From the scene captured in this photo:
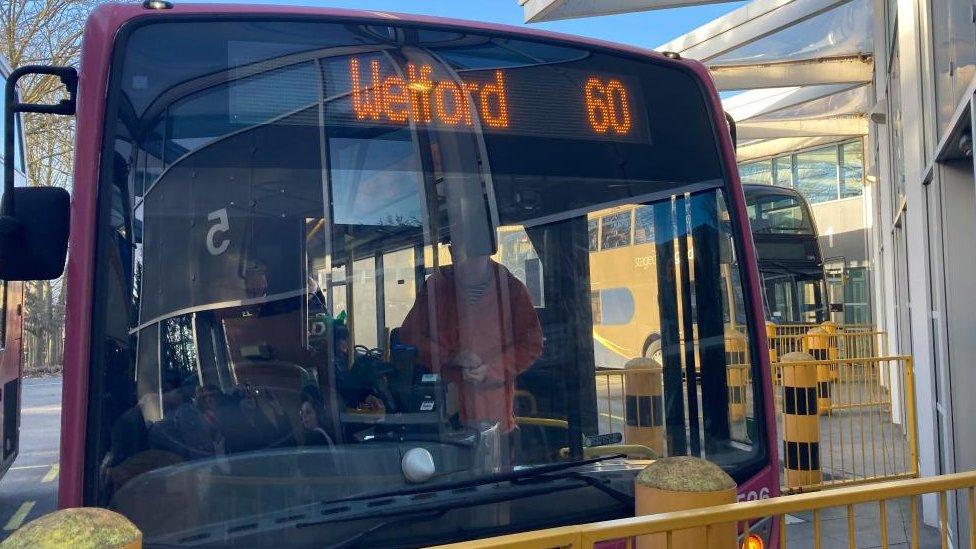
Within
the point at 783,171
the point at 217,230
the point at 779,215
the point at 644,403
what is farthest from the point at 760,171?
the point at 217,230

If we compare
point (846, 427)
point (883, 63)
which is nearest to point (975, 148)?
point (883, 63)

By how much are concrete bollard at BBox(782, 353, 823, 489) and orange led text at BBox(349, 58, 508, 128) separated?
492 centimetres

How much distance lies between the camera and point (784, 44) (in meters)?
16.2

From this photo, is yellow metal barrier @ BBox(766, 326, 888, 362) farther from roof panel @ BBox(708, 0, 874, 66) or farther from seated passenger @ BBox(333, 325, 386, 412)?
seated passenger @ BBox(333, 325, 386, 412)

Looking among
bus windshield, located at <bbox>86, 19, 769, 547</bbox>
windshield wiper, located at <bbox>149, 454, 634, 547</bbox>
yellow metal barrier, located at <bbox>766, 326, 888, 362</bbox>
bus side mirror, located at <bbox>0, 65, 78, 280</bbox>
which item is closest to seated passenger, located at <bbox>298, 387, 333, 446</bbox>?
bus windshield, located at <bbox>86, 19, 769, 547</bbox>

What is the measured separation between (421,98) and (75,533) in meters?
1.90

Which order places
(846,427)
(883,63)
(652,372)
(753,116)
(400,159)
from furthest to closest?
(753,116) < (846,427) < (883,63) < (652,372) < (400,159)

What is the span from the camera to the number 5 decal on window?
2.88 metres

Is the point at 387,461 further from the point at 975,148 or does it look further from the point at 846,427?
the point at 846,427

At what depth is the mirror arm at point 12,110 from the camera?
2912mm

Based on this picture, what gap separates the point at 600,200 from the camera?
11.1ft

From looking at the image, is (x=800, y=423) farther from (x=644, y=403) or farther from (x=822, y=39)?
(x=822, y=39)

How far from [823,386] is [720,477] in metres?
11.0

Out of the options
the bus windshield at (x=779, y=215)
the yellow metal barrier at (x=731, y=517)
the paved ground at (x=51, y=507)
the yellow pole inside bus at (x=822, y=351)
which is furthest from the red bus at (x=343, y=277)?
the bus windshield at (x=779, y=215)
